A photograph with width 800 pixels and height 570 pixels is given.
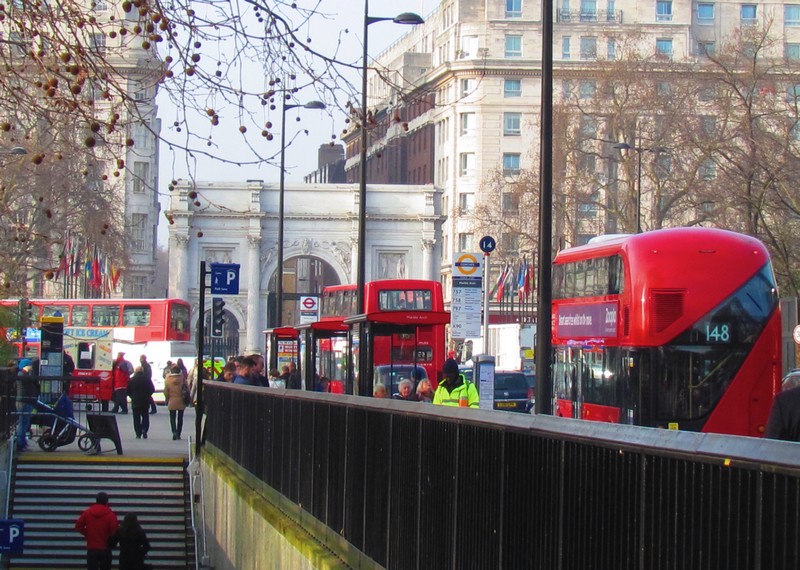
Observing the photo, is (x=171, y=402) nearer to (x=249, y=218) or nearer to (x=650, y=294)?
(x=650, y=294)

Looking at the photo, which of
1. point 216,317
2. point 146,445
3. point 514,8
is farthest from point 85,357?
point 514,8

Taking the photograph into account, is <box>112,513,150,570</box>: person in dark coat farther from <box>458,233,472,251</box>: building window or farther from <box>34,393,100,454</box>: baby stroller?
<box>458,233,472,251</box>: building window

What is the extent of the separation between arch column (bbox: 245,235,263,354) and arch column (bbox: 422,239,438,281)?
36.3 feet

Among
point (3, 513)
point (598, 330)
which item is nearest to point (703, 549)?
point (598, 330)

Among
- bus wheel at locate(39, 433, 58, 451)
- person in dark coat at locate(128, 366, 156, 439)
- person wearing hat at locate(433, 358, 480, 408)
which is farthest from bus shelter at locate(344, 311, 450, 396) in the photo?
person wearing hat at locate(433, 358, 480, 408)

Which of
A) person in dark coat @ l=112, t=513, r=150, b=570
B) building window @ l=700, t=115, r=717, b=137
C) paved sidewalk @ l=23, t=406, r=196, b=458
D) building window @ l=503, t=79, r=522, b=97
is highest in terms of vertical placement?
building window @ l=503, t=79, r=522, b=97

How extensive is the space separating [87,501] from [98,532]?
17.8 feet

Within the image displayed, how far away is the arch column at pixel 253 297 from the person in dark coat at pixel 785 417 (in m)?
95.4

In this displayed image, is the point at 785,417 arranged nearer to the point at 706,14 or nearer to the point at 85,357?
the point at 85,357

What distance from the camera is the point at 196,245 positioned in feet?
343

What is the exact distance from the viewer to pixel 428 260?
103 meters

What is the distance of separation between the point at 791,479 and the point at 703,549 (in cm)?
63

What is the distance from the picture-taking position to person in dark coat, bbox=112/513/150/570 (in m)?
20.6

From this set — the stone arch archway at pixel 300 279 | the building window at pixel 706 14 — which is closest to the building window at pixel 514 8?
the building window at pixel 706 14
